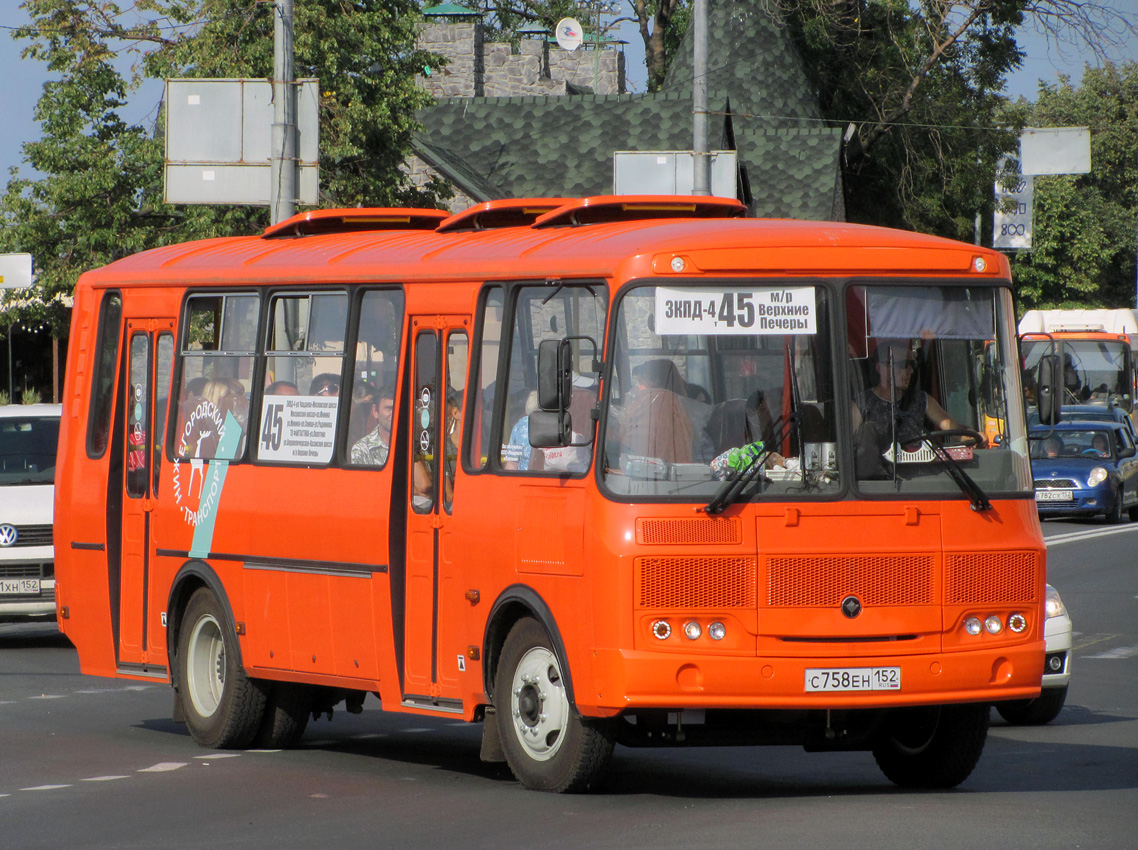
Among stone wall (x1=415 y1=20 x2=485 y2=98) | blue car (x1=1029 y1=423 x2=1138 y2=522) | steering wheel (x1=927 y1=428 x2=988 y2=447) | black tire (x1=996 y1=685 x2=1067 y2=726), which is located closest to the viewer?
steering wheel (x1=927 y1=428 x2=988 y2=447)

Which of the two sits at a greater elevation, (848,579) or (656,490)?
(656,490)

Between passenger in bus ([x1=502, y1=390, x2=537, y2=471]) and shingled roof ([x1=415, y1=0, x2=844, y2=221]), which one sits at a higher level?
shingled roof ([x1=415, y1=0, x2=844, y2=221])

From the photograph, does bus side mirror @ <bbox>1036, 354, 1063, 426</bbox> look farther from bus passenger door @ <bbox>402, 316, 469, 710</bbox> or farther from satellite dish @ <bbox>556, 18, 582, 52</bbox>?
satellite dish @ <bbox>556, 18, 582, 52</bbox>

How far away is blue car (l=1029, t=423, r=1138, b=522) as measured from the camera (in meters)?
31.8

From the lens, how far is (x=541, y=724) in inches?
360

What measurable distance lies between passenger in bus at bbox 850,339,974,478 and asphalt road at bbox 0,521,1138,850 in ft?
5.07

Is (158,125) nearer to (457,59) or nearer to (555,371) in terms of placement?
(457,59)

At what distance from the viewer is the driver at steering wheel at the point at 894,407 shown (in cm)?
891

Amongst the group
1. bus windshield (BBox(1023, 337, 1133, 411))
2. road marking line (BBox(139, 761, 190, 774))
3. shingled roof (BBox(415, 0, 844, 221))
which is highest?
shingled roof (BBox(415, 0, 844, 221))

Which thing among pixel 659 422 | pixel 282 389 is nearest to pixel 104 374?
pixel 282 389

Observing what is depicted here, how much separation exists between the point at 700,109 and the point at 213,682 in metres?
16.4

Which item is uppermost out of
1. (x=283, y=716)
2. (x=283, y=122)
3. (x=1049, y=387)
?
(x=283, y=122)

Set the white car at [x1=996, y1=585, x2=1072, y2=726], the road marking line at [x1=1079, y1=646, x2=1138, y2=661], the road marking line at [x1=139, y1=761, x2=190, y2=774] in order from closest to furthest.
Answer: the road marking line at [x1=139, y1=761, x2=190, y2=774] → the white car at [x1=996, y1=585, x2=1072, y2=726] → the road marking line at [x1=1079, y1=646, x2=1138, y2=661]

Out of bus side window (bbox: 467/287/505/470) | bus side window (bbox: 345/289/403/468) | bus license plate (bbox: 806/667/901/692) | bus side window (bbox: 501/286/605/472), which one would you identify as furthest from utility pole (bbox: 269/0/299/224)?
bus license plate (bbox: 806/667/901/692)
